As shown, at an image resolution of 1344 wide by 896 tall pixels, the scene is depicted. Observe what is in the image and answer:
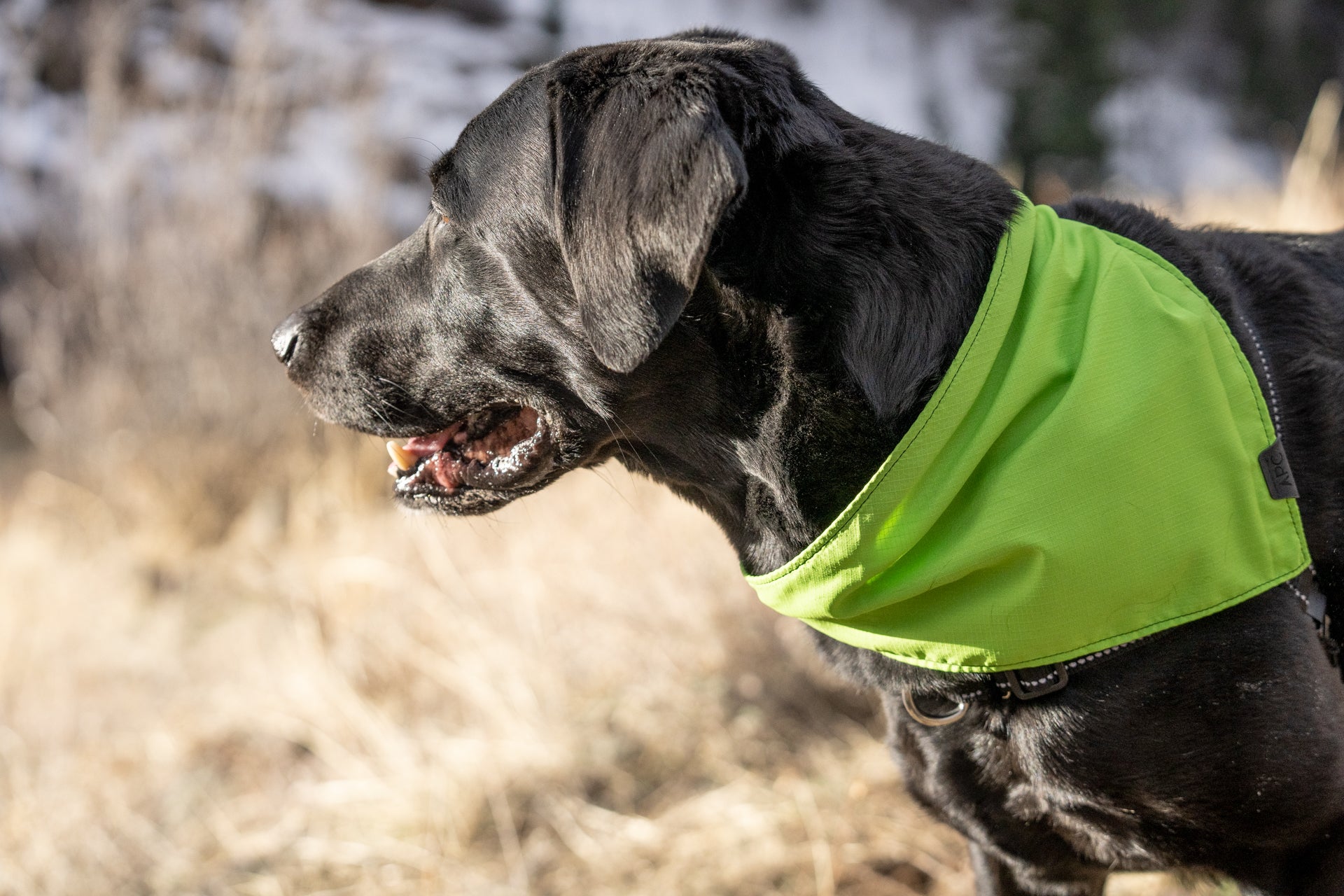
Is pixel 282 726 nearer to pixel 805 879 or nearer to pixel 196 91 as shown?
pixel 805 879

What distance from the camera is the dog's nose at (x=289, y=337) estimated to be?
2379 millimetres

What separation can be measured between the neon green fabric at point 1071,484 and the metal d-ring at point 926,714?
0.11 metres

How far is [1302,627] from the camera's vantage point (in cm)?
171

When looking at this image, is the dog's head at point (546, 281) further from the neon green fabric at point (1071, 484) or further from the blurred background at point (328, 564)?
the neon green fabric at point (1071, 484)

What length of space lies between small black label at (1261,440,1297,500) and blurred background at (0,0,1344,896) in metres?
0.97

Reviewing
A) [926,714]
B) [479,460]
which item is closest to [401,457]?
[479,460]

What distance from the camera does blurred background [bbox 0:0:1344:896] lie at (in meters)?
3.38

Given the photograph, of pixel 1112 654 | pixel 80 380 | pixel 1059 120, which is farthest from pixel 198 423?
pixel 1059 120

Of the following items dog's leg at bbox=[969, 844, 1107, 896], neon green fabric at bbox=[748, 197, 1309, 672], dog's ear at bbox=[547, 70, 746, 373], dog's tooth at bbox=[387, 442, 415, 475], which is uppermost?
dog's ear at bbox=[547, 70, 746, 373]

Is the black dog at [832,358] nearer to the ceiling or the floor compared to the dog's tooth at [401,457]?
nearer to the ceiling

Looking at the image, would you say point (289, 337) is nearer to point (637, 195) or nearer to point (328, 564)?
point (637, 195)

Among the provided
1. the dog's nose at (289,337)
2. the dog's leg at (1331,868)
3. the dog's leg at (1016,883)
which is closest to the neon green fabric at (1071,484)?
the dog's leg at (1331,868)

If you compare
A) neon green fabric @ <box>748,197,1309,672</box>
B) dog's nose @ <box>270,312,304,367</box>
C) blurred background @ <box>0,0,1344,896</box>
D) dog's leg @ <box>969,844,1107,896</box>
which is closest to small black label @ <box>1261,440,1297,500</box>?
neon green fabric @ <box>748,197,1309,672</box>

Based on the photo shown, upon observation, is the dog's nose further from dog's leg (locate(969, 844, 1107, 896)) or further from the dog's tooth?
dog's leg (locate(969, 844, 1107, 896))
